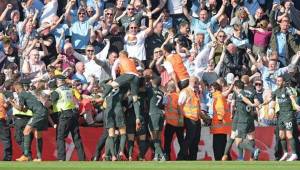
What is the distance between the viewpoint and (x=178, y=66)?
90.3ft

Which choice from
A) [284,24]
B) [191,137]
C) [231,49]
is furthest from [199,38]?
[191,137]

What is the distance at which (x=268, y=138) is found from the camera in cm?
2828

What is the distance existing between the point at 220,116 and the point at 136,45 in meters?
3.67

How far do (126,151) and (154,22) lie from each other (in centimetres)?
513

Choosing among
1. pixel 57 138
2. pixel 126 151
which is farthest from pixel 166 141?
pixel 57 138

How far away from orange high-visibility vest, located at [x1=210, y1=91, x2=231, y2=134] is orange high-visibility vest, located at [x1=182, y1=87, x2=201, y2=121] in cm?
64

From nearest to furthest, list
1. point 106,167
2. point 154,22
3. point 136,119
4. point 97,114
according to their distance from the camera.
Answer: point 106,167 < point 136,119 < point 97,114 < point 154,22

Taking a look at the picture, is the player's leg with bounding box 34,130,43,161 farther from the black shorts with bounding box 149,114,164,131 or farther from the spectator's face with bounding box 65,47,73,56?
the spectator's face with bounding box 65,47,73,56

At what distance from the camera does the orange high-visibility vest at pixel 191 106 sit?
89.2 ft

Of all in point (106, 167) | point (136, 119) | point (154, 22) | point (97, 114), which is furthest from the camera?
point (154, 22)

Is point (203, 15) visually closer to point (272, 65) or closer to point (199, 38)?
point (199, 38)

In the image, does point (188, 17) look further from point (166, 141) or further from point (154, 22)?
point (166, 141)

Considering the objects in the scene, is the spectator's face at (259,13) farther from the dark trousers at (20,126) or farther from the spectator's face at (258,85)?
the dark trousers at (20,126)

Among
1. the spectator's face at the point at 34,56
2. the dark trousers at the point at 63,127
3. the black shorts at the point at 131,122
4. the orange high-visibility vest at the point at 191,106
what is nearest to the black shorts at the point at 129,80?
the black shorts at the point at 131,122
